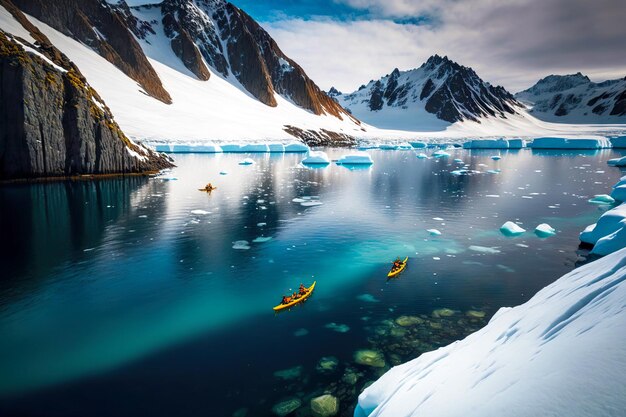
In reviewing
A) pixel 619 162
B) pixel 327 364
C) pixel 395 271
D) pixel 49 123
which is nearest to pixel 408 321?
pixel 327 364

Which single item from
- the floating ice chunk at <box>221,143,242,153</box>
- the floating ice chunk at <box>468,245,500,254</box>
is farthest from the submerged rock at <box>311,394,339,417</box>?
the floating ice chunk at <box>221,143,242,153</box>

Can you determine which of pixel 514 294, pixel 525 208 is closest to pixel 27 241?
pixel 514 294

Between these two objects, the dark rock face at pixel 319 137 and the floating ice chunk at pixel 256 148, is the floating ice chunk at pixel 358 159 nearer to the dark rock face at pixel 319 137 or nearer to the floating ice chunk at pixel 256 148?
the floating ice chunk at pixel 256 148

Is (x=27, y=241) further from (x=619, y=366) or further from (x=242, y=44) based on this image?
(x=242, y=44)

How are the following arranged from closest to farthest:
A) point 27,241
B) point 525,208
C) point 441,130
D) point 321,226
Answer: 1. point 27,241
2. point 321,226
3. point 525,208
4. point 441,130

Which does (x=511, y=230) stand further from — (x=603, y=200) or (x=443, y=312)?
(x=603, y=200)
